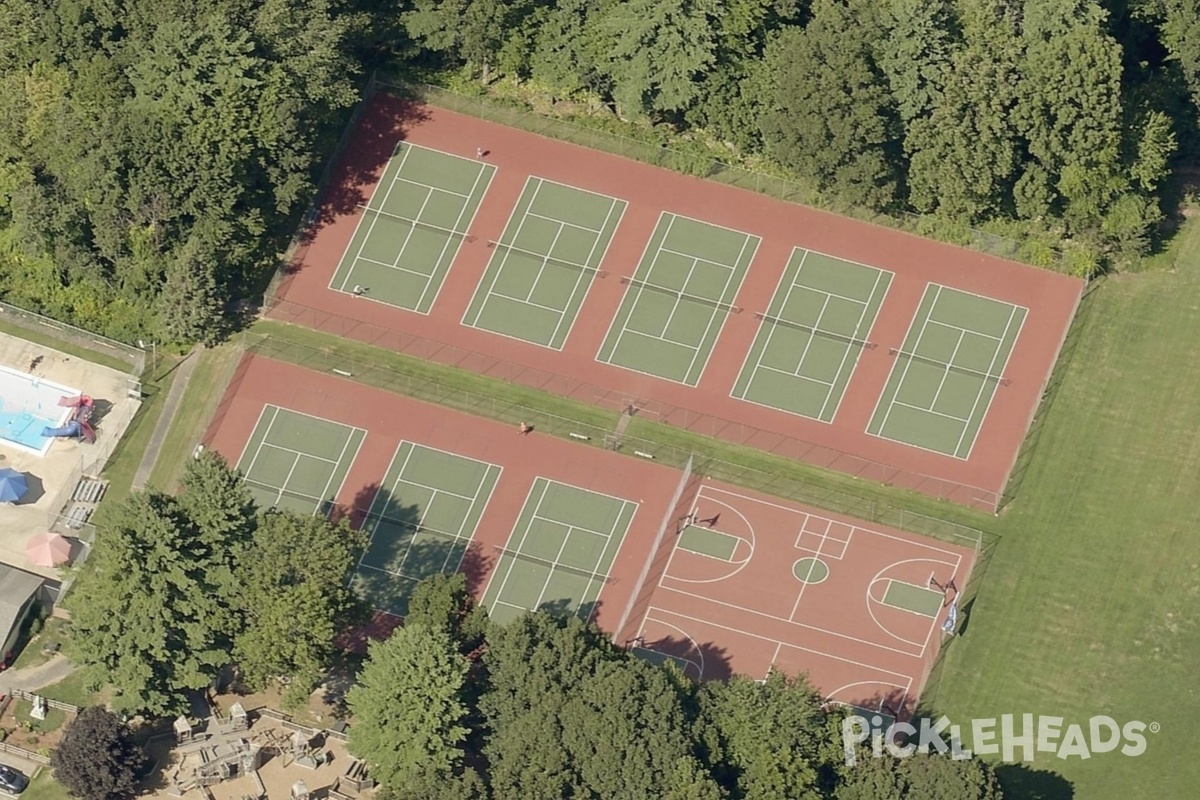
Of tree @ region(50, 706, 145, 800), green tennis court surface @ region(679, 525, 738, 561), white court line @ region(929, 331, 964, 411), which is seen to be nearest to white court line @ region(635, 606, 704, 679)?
green tennis court surface @ region(679, 525, 738, 561)

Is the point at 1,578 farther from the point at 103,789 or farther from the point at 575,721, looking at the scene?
the point at 575,721

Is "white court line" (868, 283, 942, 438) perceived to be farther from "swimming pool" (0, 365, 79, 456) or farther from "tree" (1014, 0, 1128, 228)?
"swimming pool" (0, 365, 79, 456)

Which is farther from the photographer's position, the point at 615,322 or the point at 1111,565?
the point at 615,322

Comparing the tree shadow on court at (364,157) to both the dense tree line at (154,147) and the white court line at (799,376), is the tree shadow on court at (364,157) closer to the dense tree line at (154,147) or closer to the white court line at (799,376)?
the dense tree line at (154,147)

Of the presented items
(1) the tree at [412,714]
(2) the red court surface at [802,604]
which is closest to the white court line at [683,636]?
(2) the red court surface at [802,604]

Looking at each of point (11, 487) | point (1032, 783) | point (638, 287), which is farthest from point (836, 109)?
point (11, 487)

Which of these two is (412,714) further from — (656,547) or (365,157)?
(365,157)
